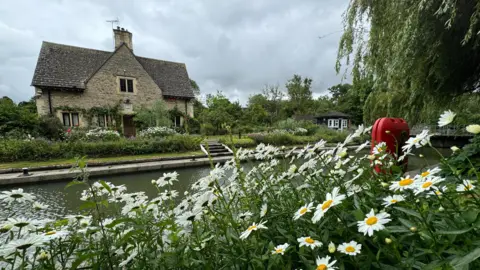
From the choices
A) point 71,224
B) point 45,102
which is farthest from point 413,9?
point 45,102

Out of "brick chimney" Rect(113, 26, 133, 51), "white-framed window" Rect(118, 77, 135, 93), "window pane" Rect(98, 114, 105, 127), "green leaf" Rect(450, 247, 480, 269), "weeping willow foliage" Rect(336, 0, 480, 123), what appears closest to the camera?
"green leaf" Rect(450, 247, 480, 269)

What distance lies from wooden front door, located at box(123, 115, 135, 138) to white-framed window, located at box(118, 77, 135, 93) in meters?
1.89

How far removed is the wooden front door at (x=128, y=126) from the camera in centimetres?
1577

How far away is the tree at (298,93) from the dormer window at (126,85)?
21498 mm

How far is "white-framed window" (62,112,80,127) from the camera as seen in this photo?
13.8 m

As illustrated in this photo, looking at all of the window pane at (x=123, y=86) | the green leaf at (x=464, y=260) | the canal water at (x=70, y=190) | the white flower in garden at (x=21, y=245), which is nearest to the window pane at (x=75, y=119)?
the window pane at (x=123, y=86)

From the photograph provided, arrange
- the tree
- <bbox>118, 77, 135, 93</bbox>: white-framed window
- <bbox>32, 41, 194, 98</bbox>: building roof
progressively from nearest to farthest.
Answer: <bbox>32, 41, 194, 98</bbox>: building roof < <bbox>118, 77, 135, 93</bbox>: white-framed window < the tree

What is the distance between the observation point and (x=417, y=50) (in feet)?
11.3

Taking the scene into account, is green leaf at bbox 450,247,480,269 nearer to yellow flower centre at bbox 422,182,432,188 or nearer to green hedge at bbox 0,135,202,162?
yellow flower centre at bbox 422,182,432,188

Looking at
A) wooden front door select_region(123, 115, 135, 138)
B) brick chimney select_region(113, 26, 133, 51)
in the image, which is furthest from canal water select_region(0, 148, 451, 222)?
brick chimney select_region(113, 26, 133, 51)

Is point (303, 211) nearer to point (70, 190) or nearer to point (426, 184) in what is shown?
point (426, 184)

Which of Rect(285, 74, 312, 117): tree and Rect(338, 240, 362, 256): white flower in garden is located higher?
Rect(285, 74, 312, 117): tree

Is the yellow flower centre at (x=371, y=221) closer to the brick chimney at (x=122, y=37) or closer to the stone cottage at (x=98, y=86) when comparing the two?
the stone cottage at (x=98, y=86)

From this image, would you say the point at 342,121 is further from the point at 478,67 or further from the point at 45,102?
the point at 45,102
